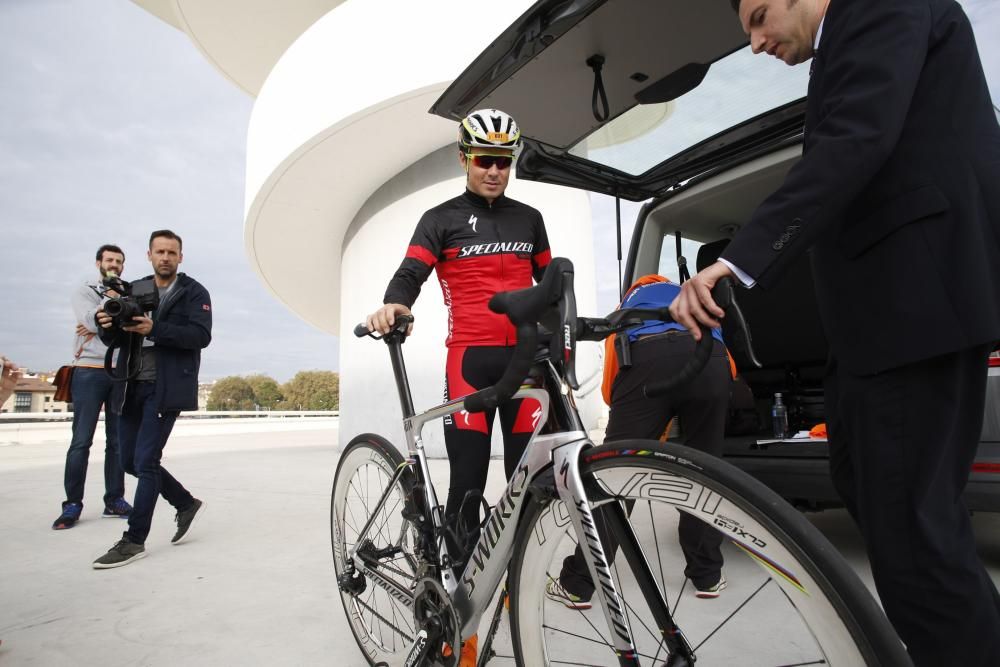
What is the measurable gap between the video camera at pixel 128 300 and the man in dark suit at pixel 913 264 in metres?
3.24

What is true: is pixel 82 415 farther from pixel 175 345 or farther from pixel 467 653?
pixel 467 653

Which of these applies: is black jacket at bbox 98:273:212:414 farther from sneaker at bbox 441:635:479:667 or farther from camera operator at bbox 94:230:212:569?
sneaker at bbox 441:635:479:667

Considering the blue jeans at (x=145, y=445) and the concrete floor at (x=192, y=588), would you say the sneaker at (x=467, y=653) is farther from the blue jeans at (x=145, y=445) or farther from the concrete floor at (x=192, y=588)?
the blue jeans at (x=145, y=445)

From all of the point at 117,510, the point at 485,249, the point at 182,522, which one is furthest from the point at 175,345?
the point at 485,249

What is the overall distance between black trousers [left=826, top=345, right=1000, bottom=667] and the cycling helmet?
1.38 m

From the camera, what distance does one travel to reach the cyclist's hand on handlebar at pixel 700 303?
1.05 metres

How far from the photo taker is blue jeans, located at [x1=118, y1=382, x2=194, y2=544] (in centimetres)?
330

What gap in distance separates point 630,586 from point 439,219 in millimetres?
1477

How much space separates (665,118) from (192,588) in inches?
123

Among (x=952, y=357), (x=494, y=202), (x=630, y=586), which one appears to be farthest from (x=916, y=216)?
(x=494, y=202)

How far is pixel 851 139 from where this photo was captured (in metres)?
1.05

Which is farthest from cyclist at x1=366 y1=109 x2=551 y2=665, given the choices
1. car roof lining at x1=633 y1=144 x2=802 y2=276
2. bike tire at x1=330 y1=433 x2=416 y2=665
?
car roof lining at x1=633 y1=144 x2=802 y2=276

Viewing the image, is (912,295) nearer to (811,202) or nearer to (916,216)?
(916,216)

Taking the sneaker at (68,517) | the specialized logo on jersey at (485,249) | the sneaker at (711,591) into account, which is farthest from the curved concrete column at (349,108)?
the sneaker at (711,591)
